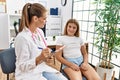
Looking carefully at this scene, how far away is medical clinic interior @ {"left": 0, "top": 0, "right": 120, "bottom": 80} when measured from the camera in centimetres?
232

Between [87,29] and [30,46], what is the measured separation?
3.19 metres

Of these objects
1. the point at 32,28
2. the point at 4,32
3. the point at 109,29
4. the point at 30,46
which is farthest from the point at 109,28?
the point at 4,32

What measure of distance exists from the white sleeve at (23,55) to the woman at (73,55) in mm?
691

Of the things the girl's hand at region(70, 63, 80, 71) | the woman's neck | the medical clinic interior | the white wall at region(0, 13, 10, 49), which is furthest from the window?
the woman's neck

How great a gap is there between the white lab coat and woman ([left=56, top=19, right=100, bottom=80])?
0.57m

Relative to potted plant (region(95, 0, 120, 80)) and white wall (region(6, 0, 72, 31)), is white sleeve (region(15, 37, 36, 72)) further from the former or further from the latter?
white wall (region(6, 0, 72, 31))

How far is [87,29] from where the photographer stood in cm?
433

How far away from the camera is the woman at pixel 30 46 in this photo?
1282 millimetres

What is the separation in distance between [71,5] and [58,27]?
3.47 ft

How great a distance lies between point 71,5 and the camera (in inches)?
207

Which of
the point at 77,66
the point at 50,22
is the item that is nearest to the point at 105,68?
the point at 77,66

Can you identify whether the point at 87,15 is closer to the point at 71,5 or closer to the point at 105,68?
the point at 71,5

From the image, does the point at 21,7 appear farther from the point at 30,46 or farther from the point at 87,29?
the point at 30,46

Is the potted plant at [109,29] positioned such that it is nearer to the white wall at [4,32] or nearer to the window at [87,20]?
the window at [87,20]
